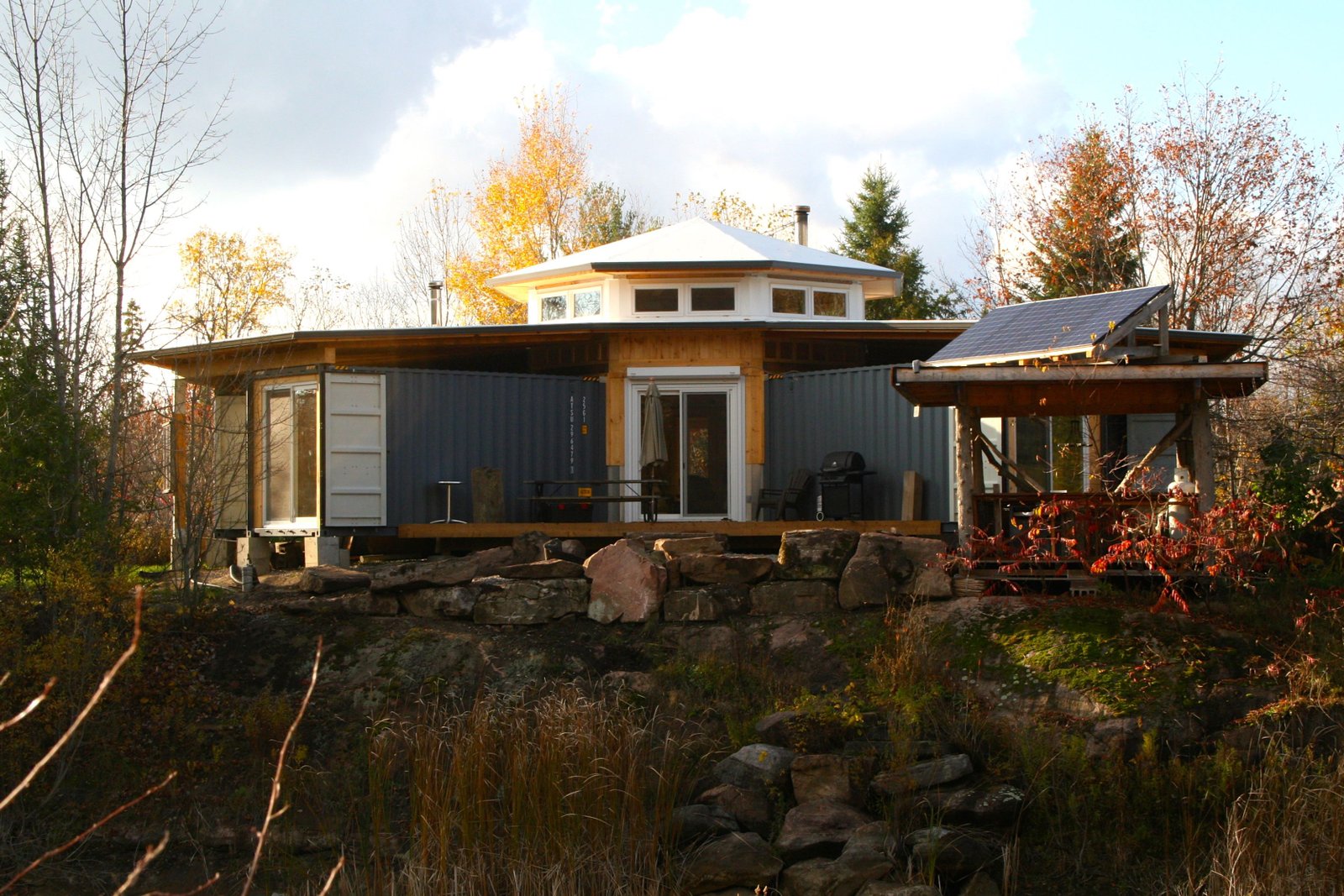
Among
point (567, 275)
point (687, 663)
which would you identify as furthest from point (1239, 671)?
point (567, 275)

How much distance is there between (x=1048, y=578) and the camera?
1017 centimetres

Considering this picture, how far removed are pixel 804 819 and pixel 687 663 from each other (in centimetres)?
225

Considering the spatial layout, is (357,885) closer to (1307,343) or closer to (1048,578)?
(1048,578)

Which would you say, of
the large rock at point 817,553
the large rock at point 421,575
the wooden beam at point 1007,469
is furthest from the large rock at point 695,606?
the wooden beam at point 1007,469

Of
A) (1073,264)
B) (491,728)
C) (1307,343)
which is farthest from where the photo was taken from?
(1073,264)

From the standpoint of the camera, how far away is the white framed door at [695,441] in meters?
15.5

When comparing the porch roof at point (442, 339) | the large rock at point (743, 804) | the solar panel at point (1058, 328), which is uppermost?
the porch roof at point (442, 339)

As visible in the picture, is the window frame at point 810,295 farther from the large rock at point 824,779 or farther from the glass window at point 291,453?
the large rock at point 824,779

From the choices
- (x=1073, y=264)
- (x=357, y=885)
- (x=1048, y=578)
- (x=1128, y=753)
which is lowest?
(x=357, y=885)

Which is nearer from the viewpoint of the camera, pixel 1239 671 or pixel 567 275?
pixel 1239 671

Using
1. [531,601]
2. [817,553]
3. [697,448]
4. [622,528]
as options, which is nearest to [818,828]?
[817,553]

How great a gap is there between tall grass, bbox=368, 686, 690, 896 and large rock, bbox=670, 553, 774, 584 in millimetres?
2128

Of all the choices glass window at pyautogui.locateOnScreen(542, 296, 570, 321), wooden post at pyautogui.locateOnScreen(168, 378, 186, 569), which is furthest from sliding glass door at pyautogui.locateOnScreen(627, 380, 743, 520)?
wooden post at pyautogui.locateOnScreen(168, 378, 186, 569)

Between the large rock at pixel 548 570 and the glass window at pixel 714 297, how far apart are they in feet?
20.9
